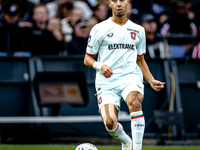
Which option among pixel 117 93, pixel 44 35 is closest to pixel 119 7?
pixel 117 93

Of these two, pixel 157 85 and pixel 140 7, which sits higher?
pixel 140 7

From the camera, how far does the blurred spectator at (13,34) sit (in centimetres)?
910

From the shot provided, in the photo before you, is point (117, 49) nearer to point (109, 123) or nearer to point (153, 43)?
point (109, 123)

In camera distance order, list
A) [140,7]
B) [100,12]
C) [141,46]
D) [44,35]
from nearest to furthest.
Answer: [141,46], [44,35], [100,12], [140,7]

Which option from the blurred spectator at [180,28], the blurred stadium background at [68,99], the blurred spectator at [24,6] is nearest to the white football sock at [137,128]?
the blurred stadium background at [68,99]

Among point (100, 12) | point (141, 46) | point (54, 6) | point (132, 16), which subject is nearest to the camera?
point (141, 46)

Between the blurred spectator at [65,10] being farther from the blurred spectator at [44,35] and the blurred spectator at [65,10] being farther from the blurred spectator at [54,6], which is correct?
the blurred spectator at [44,35]

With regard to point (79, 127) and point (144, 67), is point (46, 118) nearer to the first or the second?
point (79, 127)

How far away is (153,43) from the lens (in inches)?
376

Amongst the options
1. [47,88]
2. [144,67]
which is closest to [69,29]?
[47,88]

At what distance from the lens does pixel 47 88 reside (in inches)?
353

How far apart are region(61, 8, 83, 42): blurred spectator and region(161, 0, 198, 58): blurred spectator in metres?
2.45

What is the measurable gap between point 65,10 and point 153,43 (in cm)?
266

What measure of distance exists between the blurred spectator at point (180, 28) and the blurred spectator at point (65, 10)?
105 inches
